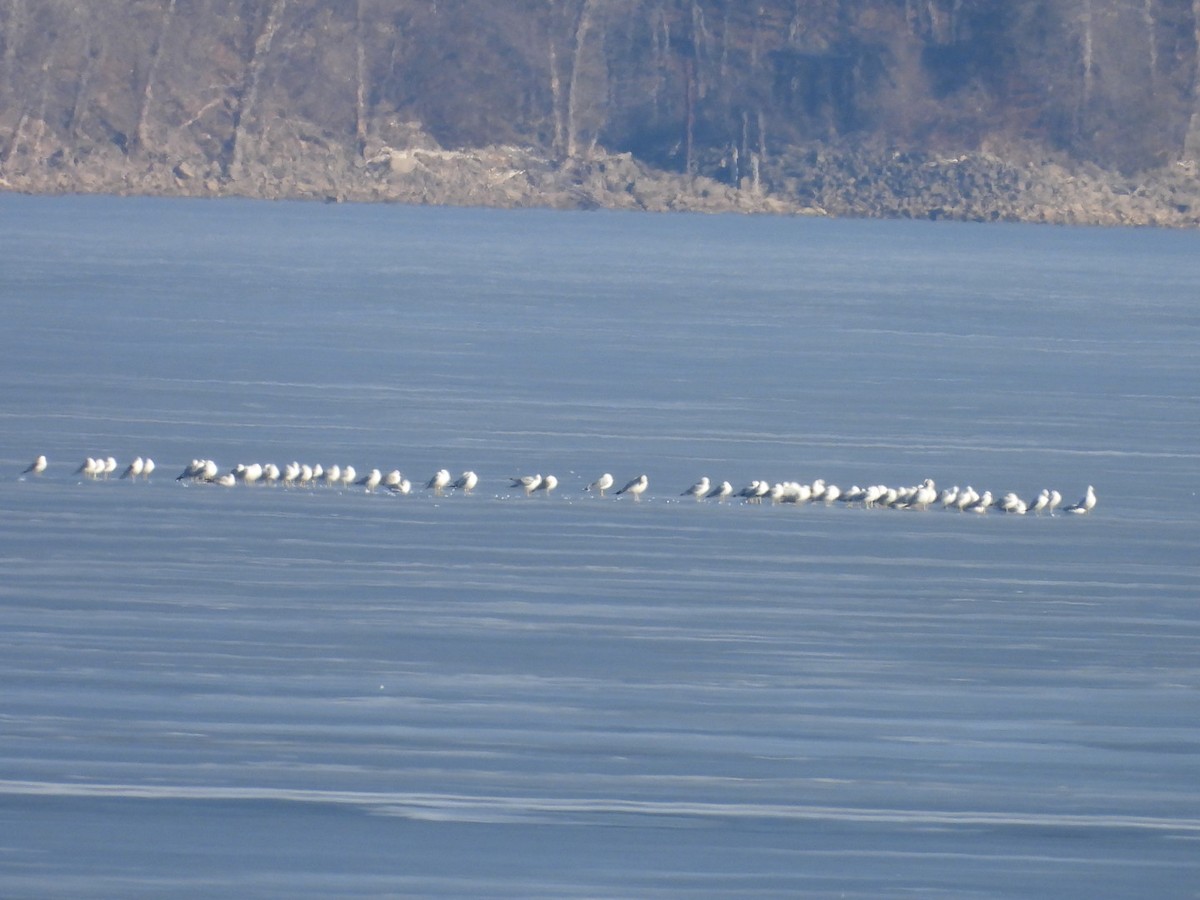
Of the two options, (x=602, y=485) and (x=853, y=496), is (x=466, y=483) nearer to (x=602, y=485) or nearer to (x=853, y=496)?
(x=602, y=485)

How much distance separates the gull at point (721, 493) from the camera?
19.5 meters

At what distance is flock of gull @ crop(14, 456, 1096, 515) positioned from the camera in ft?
63.6

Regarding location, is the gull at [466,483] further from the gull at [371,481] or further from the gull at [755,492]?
the gull at [755,492]

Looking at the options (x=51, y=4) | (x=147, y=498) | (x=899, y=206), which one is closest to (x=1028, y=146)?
(x=899, y=206)

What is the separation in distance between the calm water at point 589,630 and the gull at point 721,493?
0.81 feet

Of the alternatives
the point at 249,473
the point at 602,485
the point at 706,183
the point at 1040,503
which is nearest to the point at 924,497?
the point at 1040,503

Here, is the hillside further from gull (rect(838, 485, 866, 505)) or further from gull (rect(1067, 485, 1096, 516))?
gull (rect(838, 485, 866, 505))

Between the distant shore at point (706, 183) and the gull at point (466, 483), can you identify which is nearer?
the gull at point (466, 483)

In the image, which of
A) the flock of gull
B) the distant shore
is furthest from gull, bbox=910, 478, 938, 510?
the distant shore

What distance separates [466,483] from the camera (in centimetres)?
1966

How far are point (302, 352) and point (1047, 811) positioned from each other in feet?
71.6

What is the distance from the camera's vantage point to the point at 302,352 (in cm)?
3169

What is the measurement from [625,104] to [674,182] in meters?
2.69

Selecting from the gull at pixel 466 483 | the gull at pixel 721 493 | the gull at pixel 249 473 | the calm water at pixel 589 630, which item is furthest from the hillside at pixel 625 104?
the gull at pixel 249 473
